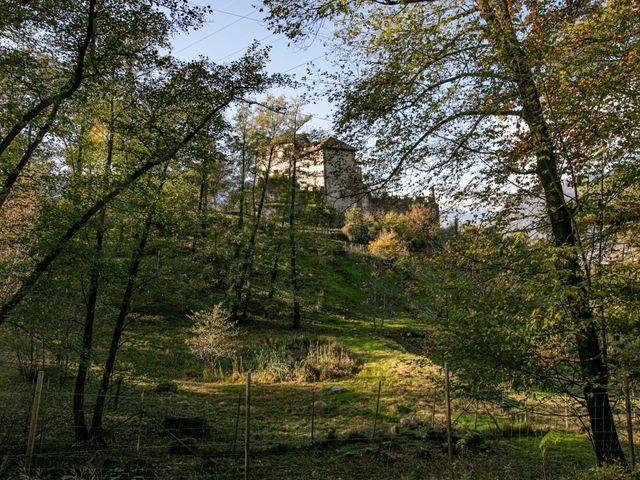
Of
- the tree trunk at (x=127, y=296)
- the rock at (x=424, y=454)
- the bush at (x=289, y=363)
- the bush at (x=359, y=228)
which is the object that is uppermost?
the bush at (x=359, y=228)

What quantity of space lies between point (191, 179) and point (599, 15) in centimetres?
761

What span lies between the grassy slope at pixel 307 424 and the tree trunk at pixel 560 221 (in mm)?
1480

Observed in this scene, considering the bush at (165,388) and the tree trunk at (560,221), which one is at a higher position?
the tree trunk at (560,221)

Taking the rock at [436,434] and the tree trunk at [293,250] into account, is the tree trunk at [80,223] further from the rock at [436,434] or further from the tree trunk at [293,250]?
the tree trunk at [293,250]

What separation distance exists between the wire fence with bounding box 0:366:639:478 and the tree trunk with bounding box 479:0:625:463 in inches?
8.8

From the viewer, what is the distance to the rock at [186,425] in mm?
7262

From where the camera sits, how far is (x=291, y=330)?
1862 cm

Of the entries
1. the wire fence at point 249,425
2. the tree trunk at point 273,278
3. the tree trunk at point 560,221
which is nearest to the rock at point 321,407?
the wire fence at point 249,425

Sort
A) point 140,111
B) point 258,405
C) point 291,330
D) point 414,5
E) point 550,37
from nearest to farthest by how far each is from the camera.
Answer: point 550,37 < point 414,5 < point 140,111 < point 258,405 < point 291,330

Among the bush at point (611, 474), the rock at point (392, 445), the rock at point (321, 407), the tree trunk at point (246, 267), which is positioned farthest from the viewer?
the tree trunk at point (246, 267)

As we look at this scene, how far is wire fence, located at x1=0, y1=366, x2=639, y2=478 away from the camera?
18.1 ft

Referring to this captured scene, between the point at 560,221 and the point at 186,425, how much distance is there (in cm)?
692

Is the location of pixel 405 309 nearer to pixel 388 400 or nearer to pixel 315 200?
pixel 388 400

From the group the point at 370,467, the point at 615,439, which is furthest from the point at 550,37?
the point at 370,467
